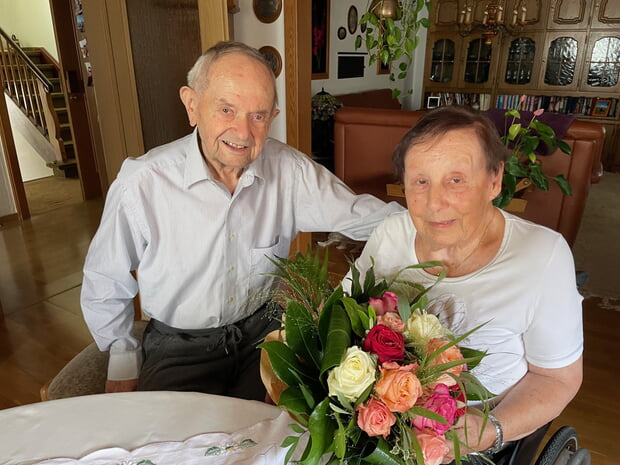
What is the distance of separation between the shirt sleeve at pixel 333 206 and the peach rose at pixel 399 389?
0.88 meters

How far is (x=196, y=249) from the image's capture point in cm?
138

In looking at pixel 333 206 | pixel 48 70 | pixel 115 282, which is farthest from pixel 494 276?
pixel 48 70

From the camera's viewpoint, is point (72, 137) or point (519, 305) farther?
point (72, 137)

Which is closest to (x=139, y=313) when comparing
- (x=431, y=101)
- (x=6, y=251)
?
(x=6, y=251)

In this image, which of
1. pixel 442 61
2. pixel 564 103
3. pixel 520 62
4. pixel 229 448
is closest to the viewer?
pixel 229 448

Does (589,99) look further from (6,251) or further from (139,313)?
(6,251)

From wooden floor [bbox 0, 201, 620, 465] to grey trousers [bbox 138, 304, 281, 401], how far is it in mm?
1135

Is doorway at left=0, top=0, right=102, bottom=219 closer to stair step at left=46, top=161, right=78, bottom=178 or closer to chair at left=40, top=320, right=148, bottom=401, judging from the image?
stair step at left=46, top=161, right=78, bottom=178

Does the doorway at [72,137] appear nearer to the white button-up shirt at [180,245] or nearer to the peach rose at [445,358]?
the white button-up shirt at [180,245]

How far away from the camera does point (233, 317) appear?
1.48m

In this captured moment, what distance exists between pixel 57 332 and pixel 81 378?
151cm

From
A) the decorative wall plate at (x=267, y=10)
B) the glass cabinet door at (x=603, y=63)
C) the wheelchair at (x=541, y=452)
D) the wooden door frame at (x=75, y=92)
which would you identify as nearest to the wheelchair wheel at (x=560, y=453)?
the wheelchair at (x=541, y=452)

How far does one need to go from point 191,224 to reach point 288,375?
75 cm

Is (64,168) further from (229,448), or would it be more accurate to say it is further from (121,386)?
(229,448)
